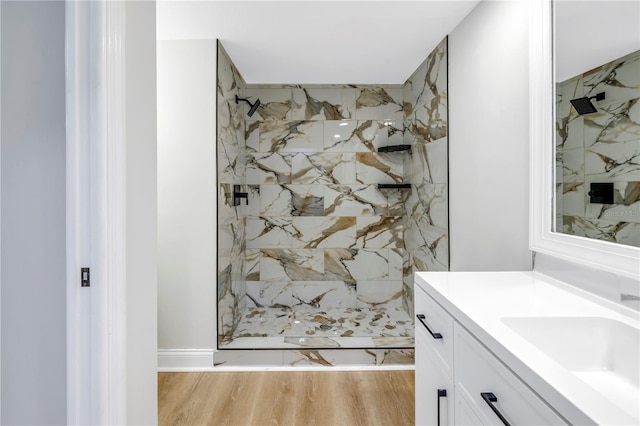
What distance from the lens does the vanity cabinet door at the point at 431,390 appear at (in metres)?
1.18

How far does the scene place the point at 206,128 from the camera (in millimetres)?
2691

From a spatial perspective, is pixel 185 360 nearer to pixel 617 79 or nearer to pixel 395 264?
pixel 395 264

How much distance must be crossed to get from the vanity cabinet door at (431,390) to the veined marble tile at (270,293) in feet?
8.14

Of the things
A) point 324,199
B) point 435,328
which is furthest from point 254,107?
point 435,328

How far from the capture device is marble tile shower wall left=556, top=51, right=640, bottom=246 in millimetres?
1093

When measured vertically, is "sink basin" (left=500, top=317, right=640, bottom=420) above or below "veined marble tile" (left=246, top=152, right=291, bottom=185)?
below

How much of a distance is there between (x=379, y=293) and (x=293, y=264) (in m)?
1.01

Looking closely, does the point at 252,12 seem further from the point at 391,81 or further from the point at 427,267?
the point at 427,267

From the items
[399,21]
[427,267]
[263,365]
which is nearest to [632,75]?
[399,21]

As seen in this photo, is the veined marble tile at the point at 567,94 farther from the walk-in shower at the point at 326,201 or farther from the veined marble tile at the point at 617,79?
the walk-in shower at the point at 326,201

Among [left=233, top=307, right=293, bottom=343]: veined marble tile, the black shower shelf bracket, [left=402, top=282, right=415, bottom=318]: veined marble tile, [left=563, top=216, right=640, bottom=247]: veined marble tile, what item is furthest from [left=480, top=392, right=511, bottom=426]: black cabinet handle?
the black shower shelf bracket

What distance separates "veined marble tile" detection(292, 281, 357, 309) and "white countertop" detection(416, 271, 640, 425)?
8.04 feet

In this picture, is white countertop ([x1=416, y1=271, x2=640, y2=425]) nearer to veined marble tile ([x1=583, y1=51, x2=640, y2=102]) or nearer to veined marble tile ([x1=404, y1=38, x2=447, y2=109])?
veined marble tile ([x1=583, y1=51, x2=640, y2=102])

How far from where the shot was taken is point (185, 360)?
2664 millimetres
